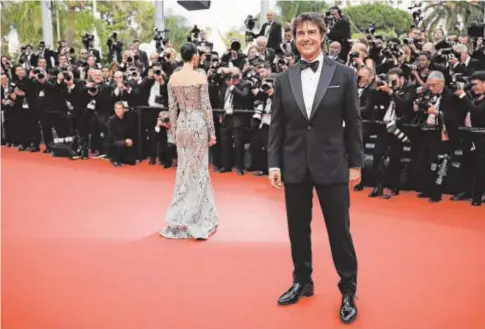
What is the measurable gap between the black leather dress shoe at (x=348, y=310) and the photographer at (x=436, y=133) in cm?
300

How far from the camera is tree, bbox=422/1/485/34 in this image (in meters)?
18.8

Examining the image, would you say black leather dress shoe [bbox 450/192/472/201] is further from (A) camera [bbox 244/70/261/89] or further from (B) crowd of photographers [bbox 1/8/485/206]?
(A) camera [bbox 244/70/261/89]

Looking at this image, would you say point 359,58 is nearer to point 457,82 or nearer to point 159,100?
point 457,82

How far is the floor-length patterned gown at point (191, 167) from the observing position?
4344 millimetres

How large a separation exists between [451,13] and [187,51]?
58.0 ft

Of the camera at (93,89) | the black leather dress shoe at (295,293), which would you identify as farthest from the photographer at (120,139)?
the black leather dress shoe at (295,293)

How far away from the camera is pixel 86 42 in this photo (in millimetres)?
11516

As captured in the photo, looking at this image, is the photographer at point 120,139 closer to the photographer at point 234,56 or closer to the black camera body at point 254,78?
the photographer at point 234,56

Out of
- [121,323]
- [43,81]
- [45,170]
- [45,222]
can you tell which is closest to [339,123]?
[121,323]

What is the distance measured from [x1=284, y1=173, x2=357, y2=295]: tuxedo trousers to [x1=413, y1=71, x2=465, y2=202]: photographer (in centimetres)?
298

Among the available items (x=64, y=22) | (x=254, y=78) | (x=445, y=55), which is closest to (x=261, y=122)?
(x=254, y=78)

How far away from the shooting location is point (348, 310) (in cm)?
284

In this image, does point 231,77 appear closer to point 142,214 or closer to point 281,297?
point 142,214

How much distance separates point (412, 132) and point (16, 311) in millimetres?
4085
